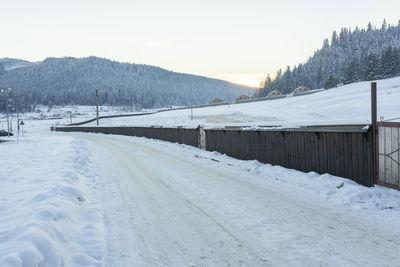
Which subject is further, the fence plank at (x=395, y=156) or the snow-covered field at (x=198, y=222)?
the fence plank at (x=395, y=156)

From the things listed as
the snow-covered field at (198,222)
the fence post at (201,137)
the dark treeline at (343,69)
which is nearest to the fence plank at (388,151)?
the snow-covered field at (198,222)

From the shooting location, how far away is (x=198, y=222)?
623cm

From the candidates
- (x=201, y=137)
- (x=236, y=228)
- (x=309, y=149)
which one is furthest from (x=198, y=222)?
(x=201, y=137)

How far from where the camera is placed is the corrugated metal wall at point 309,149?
886cm

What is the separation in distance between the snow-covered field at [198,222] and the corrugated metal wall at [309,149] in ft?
1.76

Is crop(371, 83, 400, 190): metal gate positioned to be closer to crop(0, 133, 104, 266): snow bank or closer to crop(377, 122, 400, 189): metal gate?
crop(377, 122, 400, 189): metal gate

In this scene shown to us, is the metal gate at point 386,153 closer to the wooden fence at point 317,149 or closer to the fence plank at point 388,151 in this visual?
the fence plank at point 388,151

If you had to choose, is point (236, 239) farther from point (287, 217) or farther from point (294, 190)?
point (294, 190)

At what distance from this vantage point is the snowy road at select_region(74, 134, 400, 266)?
462 centimetres

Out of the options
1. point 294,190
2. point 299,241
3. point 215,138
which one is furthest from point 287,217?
point 215,138

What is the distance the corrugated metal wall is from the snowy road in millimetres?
1906

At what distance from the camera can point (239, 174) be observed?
11.6 meters

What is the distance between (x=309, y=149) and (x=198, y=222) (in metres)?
6.35

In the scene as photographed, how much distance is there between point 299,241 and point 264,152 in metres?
8.91
